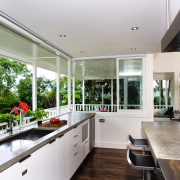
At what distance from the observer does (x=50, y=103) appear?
234 inches

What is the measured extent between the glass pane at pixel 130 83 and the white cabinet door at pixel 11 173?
3191 millimetres

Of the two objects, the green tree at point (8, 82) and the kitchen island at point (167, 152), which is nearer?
the kitchen island at point (167, 152)

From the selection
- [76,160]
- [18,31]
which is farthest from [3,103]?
[76,160]

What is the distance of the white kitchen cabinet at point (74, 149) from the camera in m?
2.46

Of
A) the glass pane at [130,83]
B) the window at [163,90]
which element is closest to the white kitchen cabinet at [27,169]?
the glass pane at [130,83]

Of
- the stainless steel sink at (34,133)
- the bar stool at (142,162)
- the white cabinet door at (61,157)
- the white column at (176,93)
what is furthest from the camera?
the white column at (176,93)

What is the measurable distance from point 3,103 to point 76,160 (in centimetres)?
184

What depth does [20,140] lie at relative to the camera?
202cm

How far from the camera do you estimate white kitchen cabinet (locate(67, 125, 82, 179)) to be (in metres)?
2.46

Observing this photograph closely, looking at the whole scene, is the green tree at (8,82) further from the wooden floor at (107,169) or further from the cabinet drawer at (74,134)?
the wooden floor at (107,169)

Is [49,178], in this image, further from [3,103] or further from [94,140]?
[94,140]

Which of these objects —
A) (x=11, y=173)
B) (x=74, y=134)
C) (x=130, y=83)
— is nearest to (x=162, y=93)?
(x=130, y=83)

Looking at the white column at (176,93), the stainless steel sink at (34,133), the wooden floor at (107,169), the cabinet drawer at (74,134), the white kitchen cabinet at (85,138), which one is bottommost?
the wooden floor at (107,169)

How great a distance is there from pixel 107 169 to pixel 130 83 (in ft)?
7.07
